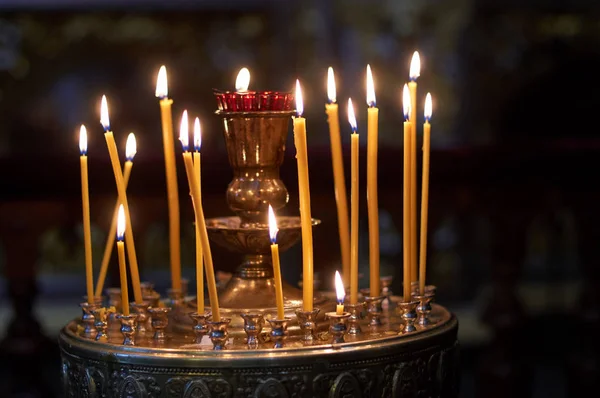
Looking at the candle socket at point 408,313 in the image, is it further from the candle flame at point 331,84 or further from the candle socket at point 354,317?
the candle flame at point 331,84

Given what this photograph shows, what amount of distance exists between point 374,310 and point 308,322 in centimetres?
15

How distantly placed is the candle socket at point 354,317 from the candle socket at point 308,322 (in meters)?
0.05

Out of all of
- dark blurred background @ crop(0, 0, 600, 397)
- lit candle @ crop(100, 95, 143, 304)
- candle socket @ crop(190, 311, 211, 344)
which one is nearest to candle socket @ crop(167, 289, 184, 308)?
lit candle @ crop(100, 95, 143, 304)

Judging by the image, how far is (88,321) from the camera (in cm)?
129

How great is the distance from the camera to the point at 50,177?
239cm

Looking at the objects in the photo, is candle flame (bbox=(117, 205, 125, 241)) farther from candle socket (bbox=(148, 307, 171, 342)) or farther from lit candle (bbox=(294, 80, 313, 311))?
lit candle (bbox=(294, 80, 313, 311))

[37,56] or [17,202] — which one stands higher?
[37,56]

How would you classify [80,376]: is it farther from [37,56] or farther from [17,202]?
[37,56]

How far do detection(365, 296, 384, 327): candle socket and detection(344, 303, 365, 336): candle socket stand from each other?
13 millimetres

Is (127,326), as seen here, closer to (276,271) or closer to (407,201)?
(276,271)

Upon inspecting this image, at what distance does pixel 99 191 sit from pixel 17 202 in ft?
0.61

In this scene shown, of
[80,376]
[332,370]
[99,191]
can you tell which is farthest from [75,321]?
[99,191]

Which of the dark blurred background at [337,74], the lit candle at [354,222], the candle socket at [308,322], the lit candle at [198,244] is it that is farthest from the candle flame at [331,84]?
the dark blurred background at [337,74]

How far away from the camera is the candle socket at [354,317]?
1.22m
